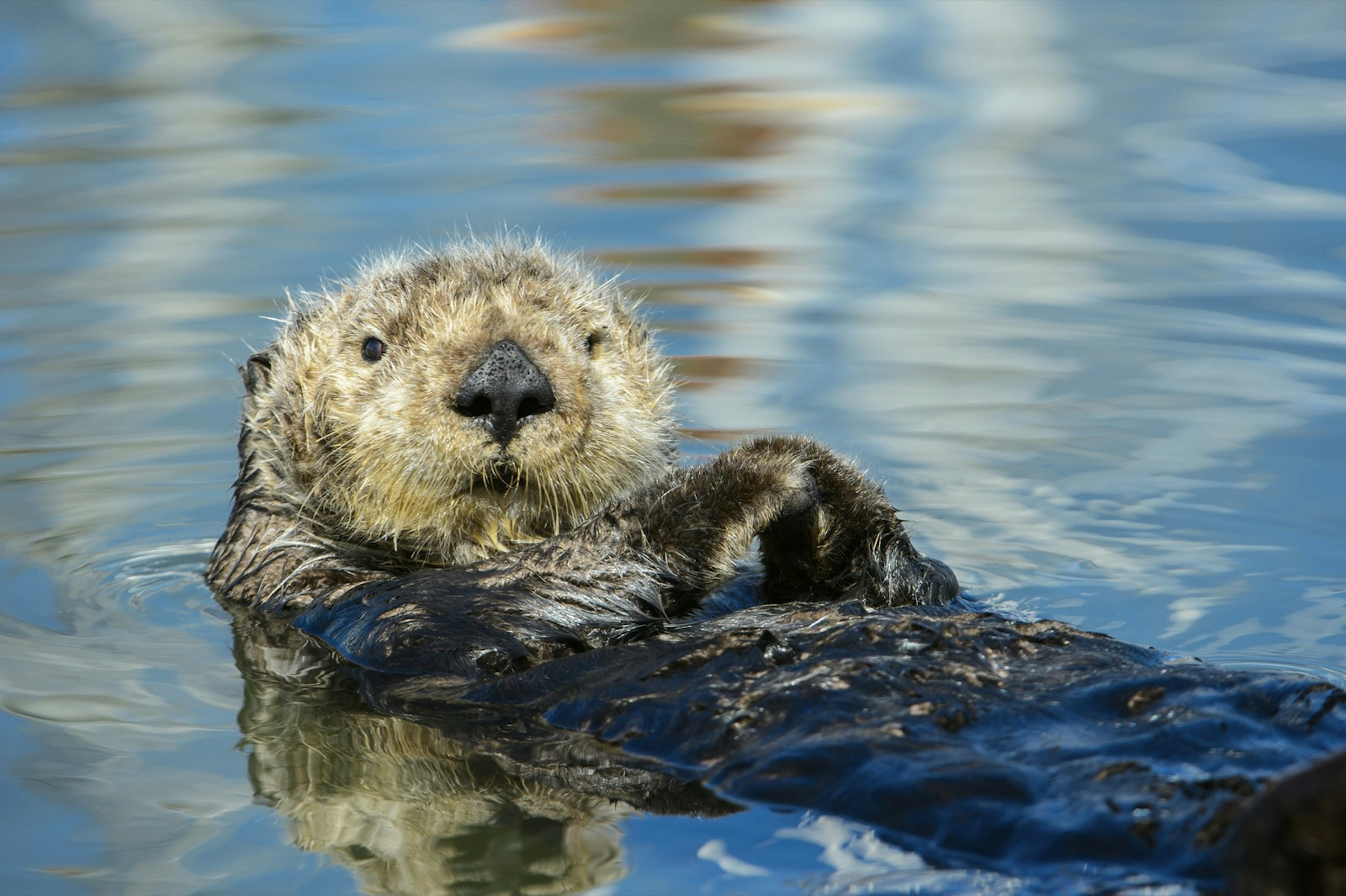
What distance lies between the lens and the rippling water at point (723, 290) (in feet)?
11.5

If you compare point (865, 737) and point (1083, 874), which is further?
point (865, 737)

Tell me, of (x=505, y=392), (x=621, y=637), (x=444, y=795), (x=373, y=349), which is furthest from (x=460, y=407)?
(x=444, y=795)

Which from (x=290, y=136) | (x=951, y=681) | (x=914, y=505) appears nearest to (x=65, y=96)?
(x=290, y=136)

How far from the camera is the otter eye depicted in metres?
4.12

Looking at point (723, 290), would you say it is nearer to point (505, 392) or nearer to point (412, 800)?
point (505, 392)

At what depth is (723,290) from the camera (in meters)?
8.09

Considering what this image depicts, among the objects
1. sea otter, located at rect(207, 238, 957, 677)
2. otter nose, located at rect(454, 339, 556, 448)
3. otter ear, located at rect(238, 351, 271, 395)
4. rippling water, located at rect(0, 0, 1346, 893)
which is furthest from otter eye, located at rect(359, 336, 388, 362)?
rippling water, located at rect(0, 0, 1346, 893)

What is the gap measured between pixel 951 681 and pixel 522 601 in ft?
3.67

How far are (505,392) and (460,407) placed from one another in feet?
0.49

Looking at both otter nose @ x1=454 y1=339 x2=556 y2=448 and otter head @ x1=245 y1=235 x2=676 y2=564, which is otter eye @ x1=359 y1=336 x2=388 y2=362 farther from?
otter nose @ x1=454 y1=339 x2=556 y2=448

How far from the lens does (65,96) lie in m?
10.6

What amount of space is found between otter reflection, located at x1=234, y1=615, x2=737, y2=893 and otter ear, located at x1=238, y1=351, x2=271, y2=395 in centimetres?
98

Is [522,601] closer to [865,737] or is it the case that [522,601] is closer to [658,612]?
[658,612]

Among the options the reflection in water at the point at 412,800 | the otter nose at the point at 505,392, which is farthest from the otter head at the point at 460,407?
the reflection in water at the point at 412,800
